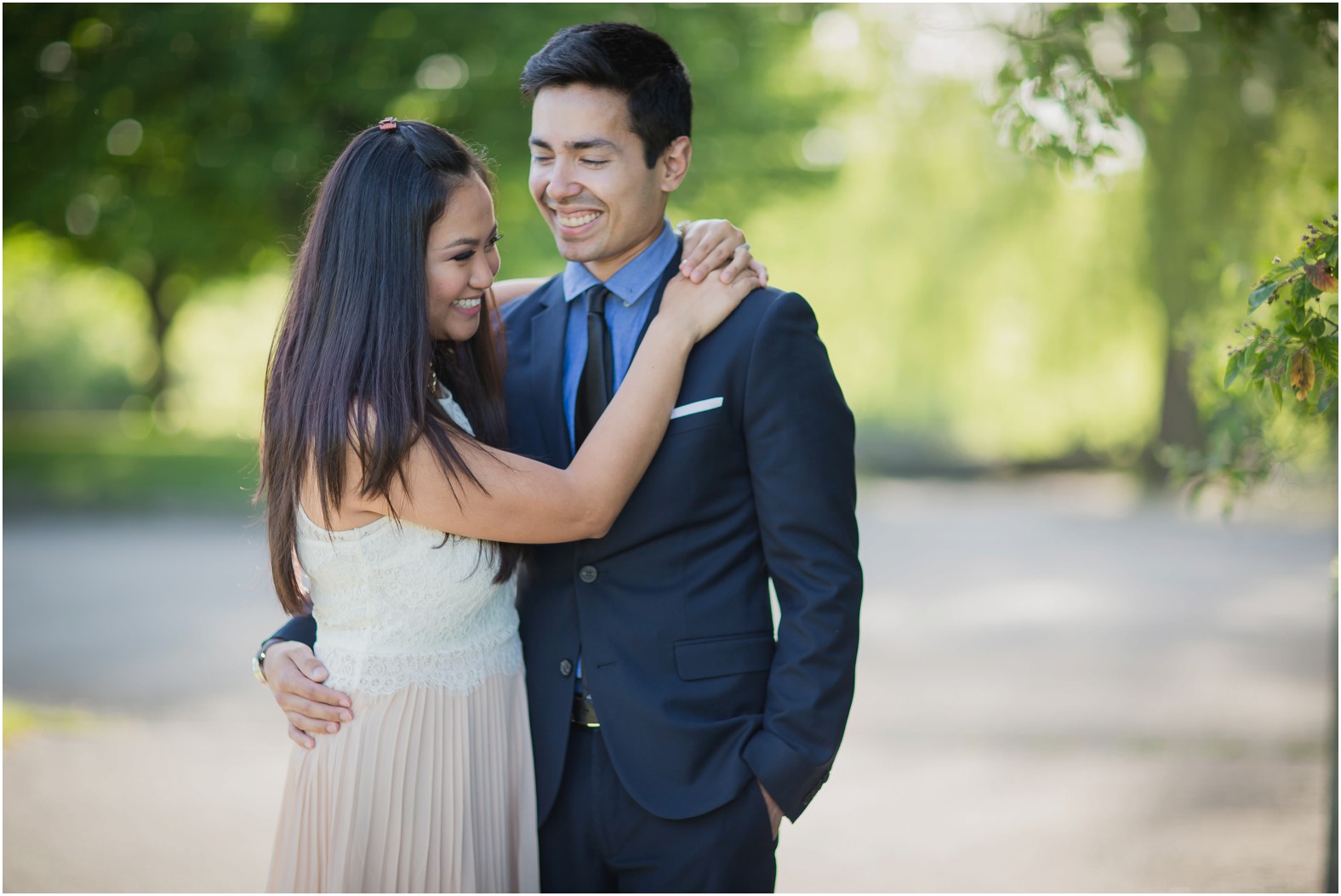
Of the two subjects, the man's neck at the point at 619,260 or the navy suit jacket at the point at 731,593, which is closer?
the navy suit jacket at the point at 731,593

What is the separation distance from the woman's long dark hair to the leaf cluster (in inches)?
68.0

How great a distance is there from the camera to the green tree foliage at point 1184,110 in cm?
394

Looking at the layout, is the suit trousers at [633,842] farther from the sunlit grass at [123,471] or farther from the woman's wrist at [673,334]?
the sunlit grass at [123,471]

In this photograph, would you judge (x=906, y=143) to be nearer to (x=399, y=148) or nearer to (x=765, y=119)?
(x=765, y=119)

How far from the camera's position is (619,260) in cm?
280

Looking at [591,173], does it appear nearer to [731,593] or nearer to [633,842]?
[731,593]

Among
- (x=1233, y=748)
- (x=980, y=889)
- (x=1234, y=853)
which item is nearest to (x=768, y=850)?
(x=980, y=889)

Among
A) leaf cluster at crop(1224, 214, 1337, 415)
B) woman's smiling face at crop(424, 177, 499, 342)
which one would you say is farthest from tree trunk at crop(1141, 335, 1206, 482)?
woman's smiling face at crop(424, 177, 499, 342)

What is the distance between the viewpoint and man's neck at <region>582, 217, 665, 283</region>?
279 centimetres

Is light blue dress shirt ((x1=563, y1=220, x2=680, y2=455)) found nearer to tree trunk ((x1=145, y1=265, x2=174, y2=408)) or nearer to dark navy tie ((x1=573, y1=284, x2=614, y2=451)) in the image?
dark navy tie ((x1=573, y1=284, x2=614, y2=451))

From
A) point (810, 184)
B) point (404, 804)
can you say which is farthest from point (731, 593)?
point (810, 184)

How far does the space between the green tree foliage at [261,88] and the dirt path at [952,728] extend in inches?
171

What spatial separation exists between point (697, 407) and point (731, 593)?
410mm

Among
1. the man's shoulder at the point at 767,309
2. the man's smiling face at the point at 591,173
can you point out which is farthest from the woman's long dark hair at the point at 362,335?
the man's shoulder at the point at 767,309
